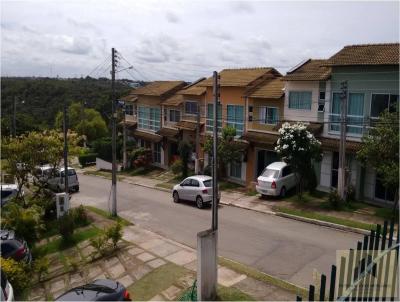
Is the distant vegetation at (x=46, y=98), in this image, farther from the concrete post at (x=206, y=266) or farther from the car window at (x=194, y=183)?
the concrete post at (x=206, y=266)

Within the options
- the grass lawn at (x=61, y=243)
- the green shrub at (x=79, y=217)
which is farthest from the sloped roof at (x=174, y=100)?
the grass lawn at (x=61, y=243)

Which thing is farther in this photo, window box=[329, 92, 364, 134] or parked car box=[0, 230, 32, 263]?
window box=[329, 92, 364, 134]

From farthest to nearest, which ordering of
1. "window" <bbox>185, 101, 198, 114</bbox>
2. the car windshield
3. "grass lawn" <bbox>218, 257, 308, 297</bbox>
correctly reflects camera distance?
"window" <bbox>185, 101, 198, 114</bbox>, the car windshield, "grass lawn" <bbox>218, 257, 308, 297</bbox>

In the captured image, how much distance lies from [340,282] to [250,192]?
1915 centimetres

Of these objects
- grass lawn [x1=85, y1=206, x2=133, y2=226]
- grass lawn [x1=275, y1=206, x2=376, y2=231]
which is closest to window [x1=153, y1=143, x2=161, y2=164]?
grass lawn [x1=85, y1=206, x2=133, y2=226]

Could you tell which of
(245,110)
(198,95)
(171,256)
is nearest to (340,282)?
(171,256)

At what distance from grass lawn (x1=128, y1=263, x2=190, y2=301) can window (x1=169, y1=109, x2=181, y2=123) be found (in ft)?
70.4

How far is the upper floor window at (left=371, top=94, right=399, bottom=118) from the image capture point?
1976 cm

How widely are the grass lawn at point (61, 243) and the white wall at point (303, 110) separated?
1248 cm

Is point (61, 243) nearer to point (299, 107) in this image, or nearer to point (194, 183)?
point (194, 183)

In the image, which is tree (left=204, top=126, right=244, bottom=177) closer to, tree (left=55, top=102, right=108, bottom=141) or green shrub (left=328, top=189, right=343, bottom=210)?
green shrub (left=328, top=189, right=343, bottom=210)

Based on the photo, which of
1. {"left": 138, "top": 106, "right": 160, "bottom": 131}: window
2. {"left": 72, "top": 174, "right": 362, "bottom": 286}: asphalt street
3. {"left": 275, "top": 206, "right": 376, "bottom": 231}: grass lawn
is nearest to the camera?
{"left": 72, "top": 174, "right": 362, "bottom": 286}: asphalt street

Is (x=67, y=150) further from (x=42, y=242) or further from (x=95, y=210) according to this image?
(x=42, y=242)

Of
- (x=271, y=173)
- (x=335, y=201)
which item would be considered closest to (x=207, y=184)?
(x=271, y=173)
